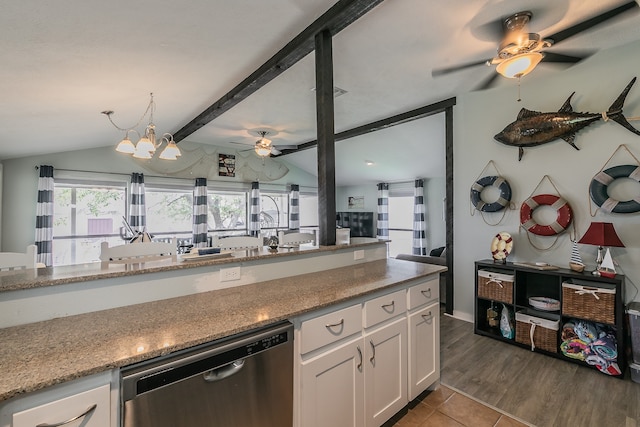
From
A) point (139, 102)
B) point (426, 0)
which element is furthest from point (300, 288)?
point (139, 102)

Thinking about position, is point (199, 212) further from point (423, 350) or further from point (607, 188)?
point (607, 188)

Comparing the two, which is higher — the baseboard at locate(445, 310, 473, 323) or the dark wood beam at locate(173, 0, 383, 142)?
the dark wood beam at locate(173, 0, 383, 142)

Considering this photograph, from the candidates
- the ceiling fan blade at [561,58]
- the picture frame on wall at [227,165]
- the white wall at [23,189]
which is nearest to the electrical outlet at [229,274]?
the ceiling fan blade at [561,58]

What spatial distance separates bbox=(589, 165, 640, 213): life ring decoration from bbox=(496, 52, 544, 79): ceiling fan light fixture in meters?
1.28

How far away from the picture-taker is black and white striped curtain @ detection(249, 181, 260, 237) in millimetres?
6781

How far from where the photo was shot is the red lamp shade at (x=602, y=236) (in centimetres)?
227

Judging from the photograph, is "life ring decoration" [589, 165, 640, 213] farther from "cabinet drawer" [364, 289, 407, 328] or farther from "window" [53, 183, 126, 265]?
"window" [53, 183, 126, 265]

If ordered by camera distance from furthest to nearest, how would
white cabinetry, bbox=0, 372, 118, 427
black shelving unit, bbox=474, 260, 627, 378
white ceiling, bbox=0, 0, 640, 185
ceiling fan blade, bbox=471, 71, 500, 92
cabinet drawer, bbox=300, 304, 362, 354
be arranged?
ceiling fan blade, bbox=471, 71, 500, 92
black shelving unit, bbox=474, 260, 627, 378
white ceiling, bbox=0, 0, 640, 185
cabinet drawer, bbox=300, 304, 362, 354
white cabinetry, bbox=0, 372, 118, 427

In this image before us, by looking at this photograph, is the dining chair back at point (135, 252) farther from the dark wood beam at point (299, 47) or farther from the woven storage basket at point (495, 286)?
the woven storage basket at point (495, 286)

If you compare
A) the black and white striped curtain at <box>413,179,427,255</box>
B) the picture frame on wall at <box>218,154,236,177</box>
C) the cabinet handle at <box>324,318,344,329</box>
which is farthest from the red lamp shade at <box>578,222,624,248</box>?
the picture frame on wall at <box>218,154,236,177</box>

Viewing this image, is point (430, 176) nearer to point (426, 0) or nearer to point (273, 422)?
point (426, 0)

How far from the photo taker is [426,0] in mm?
1878

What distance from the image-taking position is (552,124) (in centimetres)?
276

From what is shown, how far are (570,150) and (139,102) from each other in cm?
432
